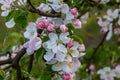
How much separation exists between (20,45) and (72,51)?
779 millimetres

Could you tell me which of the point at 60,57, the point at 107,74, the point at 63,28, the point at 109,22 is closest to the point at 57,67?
the point at 60,57

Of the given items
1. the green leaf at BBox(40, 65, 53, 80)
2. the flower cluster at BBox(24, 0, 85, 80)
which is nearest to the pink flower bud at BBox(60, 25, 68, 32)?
the flower cluster at BBox(24, 0, 85, 80)

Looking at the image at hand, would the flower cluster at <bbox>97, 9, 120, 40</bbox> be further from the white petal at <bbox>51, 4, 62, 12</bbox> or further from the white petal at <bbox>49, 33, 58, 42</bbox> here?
the white petal at <bbox>49, 33, 58, 42</bbox>

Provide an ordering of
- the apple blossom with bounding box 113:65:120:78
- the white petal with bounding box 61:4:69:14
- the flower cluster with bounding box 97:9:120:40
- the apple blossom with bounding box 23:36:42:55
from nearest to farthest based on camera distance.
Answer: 1. the apple blossom with bounding box 23:36:42:55
2. the white petal with bounding box 61:4:69:14
3. the flower cluster with bounding box 97:9:120:40
4. the apple blossom with bounding box 113:65:120:78

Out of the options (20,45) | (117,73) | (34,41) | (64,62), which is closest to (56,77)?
(64,62)

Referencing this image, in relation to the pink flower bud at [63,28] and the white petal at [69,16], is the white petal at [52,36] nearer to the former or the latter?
the pink flower bud at [63,28]

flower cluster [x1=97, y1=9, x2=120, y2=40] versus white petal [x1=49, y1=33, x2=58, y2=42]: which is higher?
white petal [x1=49, y1=33, x2=58, y2=42]

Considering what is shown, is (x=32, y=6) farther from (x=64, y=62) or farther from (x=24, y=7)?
(x=64, y=62)

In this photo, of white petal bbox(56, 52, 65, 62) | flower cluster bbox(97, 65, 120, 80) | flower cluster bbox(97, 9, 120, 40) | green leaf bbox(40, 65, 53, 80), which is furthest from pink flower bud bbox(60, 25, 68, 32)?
flower cluster bbox(97, 65, 120, 80)

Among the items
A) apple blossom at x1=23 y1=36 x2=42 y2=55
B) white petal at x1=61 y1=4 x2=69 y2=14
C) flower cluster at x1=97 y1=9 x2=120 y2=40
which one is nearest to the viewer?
apple blossom at x1=23 y1=36 x2=42 y2=55

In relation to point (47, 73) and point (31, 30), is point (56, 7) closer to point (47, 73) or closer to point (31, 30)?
point (31, 30)

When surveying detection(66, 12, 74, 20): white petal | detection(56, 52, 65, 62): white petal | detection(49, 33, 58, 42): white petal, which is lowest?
detection(56, 52, 65, 62): white petal

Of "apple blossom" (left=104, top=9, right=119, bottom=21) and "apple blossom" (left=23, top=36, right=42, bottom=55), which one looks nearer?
"apple blossom" (left=23, top=36, right=42, bottom=55)

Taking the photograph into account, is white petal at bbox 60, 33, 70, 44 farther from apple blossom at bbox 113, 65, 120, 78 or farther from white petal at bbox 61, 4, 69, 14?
apple blossom at bbox 113, 65, 120, 78
